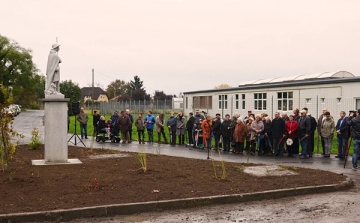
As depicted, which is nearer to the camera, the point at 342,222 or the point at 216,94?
the point at 342,222

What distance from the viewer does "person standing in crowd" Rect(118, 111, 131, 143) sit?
23359 mm

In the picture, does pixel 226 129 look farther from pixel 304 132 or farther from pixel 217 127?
pixel 304 132

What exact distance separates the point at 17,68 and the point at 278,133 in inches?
3306

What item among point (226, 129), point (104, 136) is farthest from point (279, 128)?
point (104, 136)

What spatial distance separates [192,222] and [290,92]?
26.8m

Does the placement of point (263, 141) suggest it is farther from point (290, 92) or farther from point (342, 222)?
point (290, 92)

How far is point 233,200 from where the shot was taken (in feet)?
29.9

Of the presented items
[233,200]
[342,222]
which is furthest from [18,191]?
[342,222]

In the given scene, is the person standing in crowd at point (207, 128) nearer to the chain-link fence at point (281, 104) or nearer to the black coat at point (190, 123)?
the black coat at point (190, 123)

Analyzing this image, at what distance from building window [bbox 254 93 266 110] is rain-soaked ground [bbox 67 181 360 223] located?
26.8m

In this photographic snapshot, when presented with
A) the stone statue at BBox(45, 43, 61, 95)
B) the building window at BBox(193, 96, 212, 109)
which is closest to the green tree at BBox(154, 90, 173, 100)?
the building window at BBox(193, 96, 212, 109)

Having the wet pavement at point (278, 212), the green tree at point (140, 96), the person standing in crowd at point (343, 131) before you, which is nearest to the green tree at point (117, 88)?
the green tree at point (140, 96)

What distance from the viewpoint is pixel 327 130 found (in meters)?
17.3

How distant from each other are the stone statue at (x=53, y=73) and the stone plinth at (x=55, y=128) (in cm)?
52
